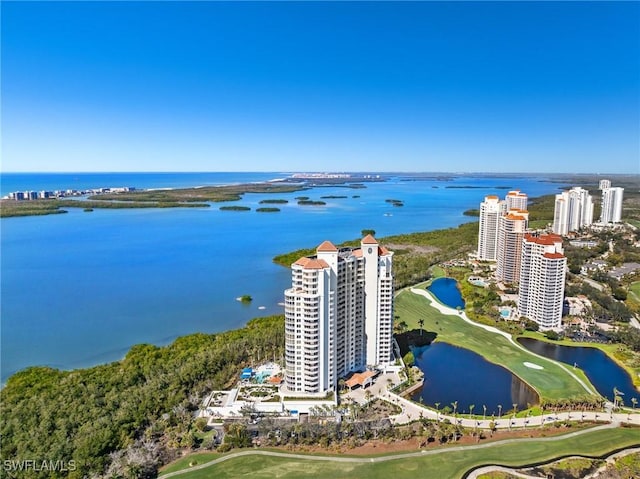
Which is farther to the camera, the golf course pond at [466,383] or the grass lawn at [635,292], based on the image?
the grass lawn at [635,292]

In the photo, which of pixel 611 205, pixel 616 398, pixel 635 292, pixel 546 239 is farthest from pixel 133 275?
pixel 611 205

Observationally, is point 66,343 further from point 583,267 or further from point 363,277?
point 583,267

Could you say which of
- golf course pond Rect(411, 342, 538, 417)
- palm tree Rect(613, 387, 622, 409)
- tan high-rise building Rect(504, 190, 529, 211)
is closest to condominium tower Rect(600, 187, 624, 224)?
tan high-rise building Rect(504, 190, 529, 211)

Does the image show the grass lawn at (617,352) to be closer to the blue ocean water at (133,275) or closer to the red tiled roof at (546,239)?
the red tiled roof at (546,239)

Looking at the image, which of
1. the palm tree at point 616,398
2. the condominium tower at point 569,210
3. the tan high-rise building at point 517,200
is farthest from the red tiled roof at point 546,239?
the condominium tower at point 569,210

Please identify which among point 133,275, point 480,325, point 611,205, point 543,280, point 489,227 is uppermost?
point 611,205

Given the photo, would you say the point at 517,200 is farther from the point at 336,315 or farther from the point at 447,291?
the point at 336,315

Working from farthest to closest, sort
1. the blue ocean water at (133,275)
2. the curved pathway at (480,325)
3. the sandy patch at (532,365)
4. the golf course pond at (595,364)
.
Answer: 1. the blue ocean water at (133,275)
2. the sandy patch at (532,365)
3. the curved pathway at (480,325)
4. the golf course pond at (595,364)
